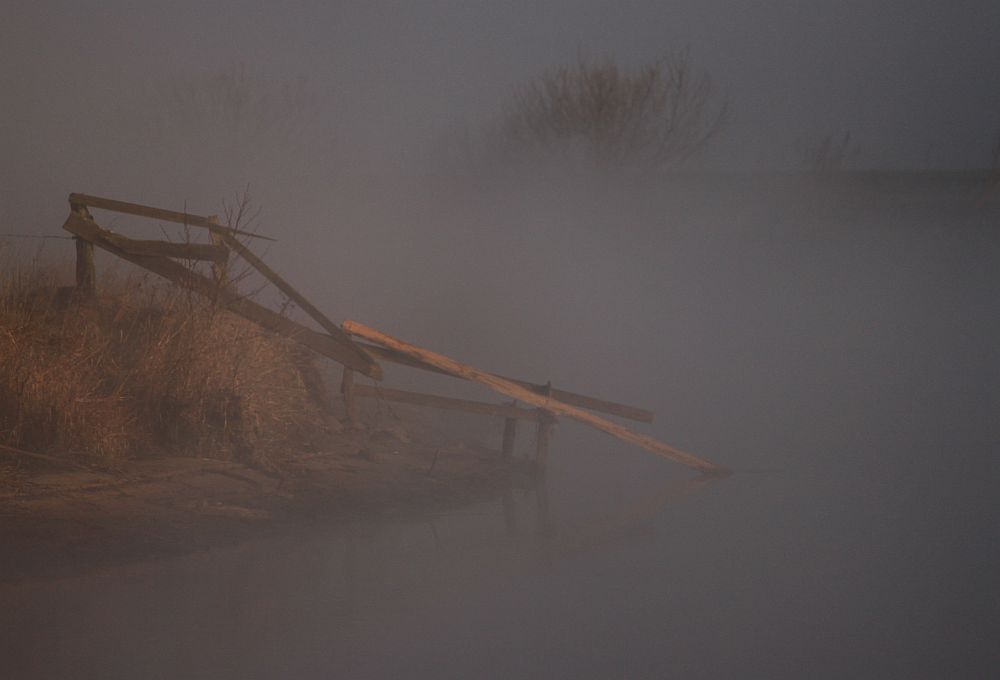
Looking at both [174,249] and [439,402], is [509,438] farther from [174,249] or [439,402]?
[174,249]

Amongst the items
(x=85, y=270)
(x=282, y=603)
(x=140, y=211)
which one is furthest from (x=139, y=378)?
(x=282, y=603)

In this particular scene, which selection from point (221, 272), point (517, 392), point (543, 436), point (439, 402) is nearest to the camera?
point (221, 272)

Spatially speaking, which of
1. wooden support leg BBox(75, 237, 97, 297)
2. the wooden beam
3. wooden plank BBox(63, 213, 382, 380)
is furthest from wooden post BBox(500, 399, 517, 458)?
wooden support leg BBox(75, 237, 97, 297)

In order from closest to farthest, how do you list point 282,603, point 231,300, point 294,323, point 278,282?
point 282,603
point 231,300
point 278,282
point 294,323

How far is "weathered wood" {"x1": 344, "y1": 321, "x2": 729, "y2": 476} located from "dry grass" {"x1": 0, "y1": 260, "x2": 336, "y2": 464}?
117 cm

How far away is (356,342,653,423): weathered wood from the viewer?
11.2 m

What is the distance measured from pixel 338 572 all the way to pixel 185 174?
22.1 metres

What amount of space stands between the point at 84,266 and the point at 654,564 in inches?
259

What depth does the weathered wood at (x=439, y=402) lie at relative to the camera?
11.5 meters

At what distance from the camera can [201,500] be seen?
26.8 ft

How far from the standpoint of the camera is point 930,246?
2759 cm

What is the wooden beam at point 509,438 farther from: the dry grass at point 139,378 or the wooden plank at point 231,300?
the dry grass at point 139,378

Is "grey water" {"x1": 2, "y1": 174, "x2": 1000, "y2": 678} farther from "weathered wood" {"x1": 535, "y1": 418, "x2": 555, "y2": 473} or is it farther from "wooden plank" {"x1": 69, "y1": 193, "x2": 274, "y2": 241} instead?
"wooden plank" {"x1": 69, "y1": 193, "x2": 274, "y2": 241}

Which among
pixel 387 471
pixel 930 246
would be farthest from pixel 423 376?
pixel 930 246
